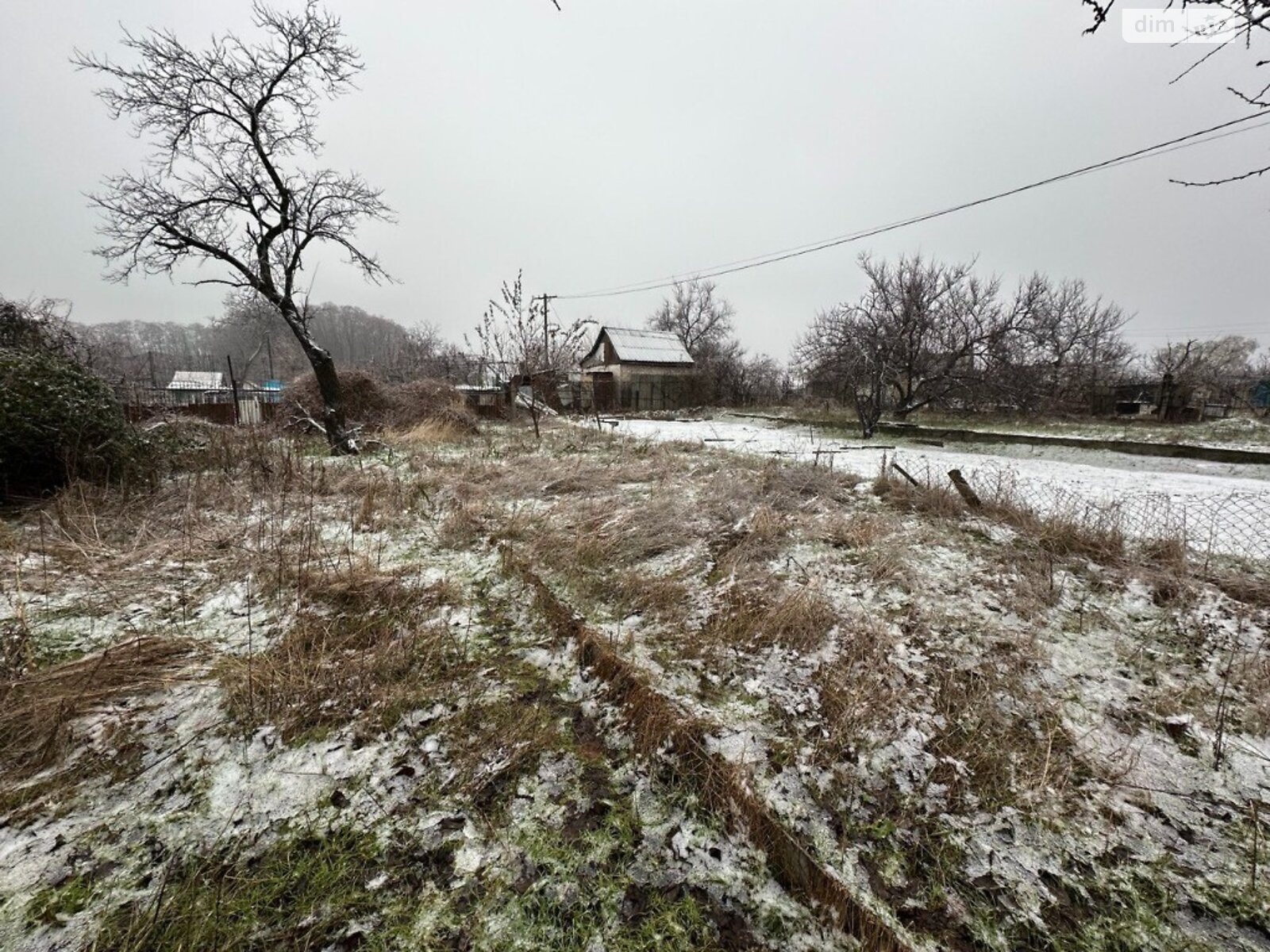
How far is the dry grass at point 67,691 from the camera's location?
6.09 ft

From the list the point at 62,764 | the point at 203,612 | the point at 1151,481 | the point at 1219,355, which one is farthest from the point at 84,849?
the point at 1219,355

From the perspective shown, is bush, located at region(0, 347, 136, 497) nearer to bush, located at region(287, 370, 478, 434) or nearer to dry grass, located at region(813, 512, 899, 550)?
bush, located at region(287, 370, 478, 434)

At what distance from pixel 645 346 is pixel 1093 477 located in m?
25.8

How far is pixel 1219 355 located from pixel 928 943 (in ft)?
180

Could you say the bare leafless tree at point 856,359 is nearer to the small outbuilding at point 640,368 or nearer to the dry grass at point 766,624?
the small outbuilding at point 640,368

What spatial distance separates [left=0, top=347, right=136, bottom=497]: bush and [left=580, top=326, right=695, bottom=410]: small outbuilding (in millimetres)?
21300

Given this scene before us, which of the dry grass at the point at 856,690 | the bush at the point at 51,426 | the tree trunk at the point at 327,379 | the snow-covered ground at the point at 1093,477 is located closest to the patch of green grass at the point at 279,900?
the dry grass at the point at 856,690

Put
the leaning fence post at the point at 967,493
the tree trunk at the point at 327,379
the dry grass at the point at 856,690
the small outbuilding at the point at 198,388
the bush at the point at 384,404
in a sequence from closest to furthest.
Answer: the dry grass at the point at 856,690
the leaning fence post at the point at 967,493
the tree trunk at the point at 327,379
the bush at the point at 384,404
the small outbuilding at the point at 198,388

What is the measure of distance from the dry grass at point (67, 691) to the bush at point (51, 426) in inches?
150

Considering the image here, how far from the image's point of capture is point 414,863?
153 cm

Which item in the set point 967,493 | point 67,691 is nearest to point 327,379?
point 67,691

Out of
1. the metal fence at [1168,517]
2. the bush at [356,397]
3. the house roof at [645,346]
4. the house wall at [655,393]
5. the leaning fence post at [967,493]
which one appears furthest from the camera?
the house roof at [645,346]

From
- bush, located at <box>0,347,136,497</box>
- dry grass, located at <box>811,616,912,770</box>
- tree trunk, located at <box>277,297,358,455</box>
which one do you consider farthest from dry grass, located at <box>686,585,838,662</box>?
tree trunk, located at <box>277,297,358,455</box>

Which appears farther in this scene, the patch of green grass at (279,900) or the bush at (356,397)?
the bush at (356,397)
